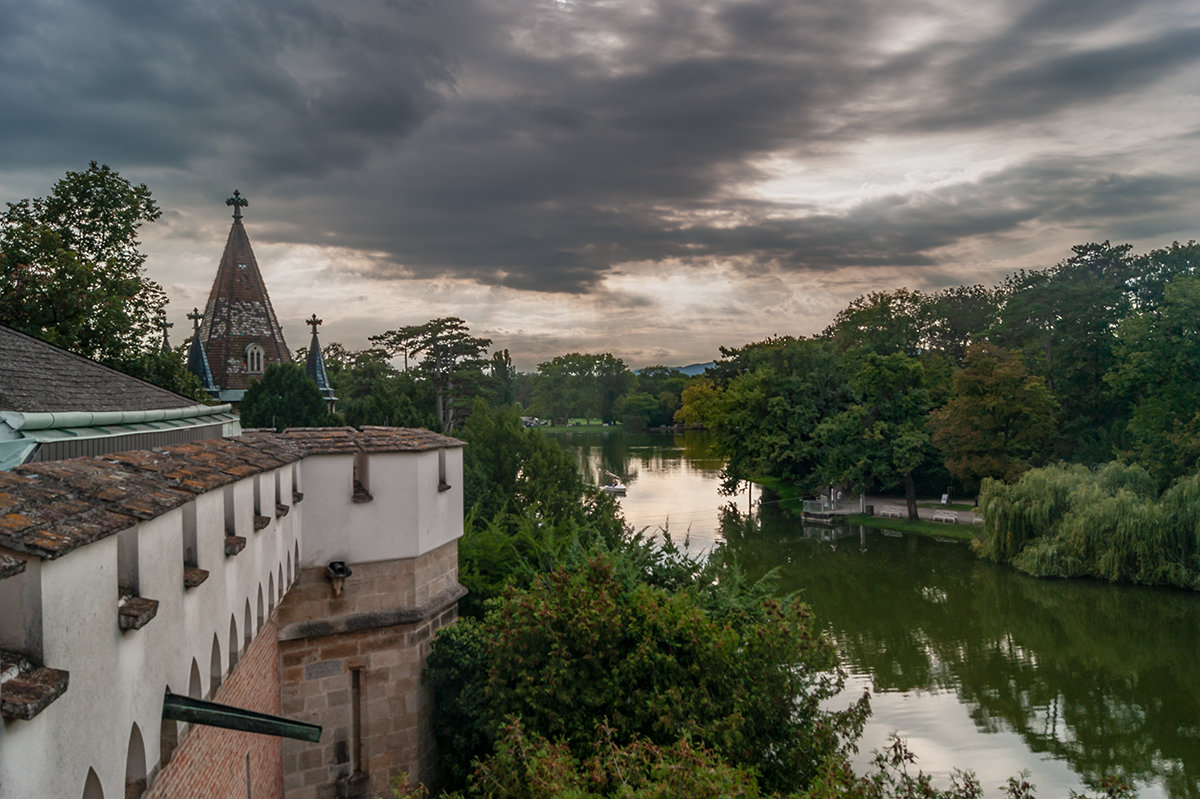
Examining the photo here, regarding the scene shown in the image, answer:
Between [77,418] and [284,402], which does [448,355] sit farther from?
[77,418]

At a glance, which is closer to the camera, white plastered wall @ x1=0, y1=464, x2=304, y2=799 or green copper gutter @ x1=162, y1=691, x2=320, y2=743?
white plastered wall @ x1=0, y1=464, x2=304, y2=799

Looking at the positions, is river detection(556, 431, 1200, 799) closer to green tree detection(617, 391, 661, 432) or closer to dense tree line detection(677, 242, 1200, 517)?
dense tree line detection(677, 242, 1200, 517)

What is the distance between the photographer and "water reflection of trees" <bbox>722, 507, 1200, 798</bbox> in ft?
54.2

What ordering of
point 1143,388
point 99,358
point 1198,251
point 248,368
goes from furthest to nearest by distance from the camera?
point 1198,251 < point 1143,388 < point 248,368 < point 99,358

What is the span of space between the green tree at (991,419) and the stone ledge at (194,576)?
37188 mm

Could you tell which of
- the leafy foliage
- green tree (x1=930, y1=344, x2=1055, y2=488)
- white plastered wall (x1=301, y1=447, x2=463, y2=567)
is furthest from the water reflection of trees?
white plastered wall (x1=301, y1=447, x2=463, y2=567)

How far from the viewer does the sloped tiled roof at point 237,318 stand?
33.2 m

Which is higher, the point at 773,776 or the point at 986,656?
the point at 773,776

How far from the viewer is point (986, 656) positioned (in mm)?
21281

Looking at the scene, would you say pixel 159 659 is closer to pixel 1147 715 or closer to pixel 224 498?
pixel 224 498

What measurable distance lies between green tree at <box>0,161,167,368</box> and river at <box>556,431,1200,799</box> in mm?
13161

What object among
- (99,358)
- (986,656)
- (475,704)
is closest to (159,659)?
(475,704)

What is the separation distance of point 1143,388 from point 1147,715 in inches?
1033

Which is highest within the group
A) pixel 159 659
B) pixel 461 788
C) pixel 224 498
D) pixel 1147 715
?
pixel 224 498
